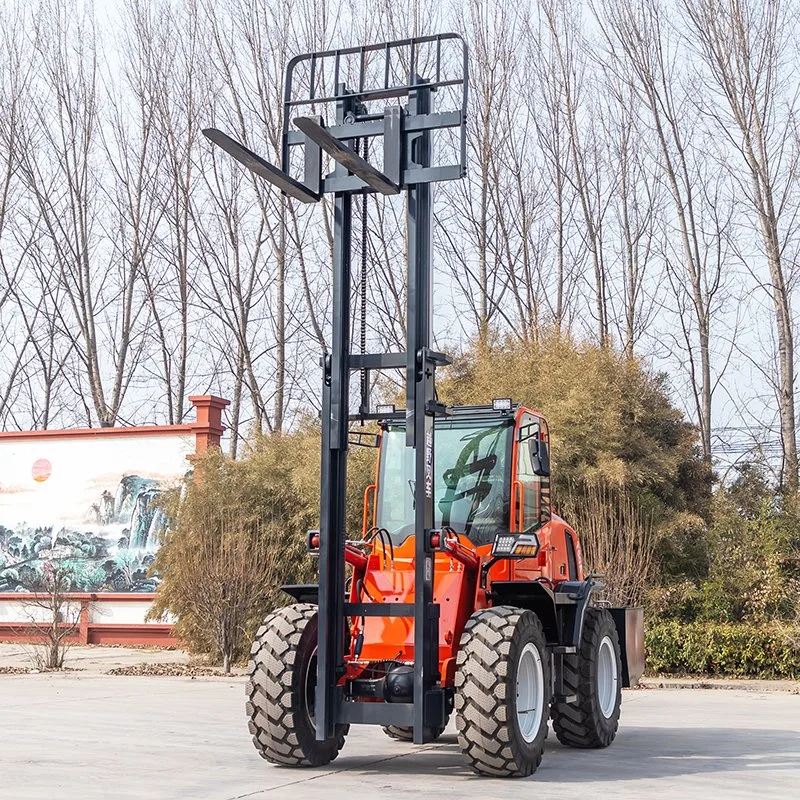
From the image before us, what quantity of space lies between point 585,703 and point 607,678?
81 cm

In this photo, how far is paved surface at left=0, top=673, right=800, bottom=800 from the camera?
7.94 metres

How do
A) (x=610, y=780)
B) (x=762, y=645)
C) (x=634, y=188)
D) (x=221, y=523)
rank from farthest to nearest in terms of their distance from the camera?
(x=634, y=188) → (x=221, y=523) → (x=762, y=645) → (x=610, y=780)

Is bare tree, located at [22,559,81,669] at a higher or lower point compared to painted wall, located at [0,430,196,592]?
lower

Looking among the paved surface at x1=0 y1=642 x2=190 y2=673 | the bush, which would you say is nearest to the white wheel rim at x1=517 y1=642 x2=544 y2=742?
the bush

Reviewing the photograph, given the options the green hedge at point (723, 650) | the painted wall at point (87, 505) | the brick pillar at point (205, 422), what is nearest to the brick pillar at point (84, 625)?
the painted wall at point (87, 505)

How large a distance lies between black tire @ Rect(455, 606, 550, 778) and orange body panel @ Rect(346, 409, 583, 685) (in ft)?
1.51

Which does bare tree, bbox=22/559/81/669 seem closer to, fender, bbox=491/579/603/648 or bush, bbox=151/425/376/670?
bush, bbox=151/425/376/670

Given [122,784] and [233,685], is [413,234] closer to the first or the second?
[122,784]

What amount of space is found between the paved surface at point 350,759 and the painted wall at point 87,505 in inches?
360

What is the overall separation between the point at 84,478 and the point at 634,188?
13.7 meters

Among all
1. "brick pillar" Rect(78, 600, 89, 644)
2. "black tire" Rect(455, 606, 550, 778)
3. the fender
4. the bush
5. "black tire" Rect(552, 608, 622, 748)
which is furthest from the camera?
"brick pillar" Rect(78, 600, 89, 644)

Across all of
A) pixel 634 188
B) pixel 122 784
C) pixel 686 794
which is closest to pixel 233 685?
pixel 122 784

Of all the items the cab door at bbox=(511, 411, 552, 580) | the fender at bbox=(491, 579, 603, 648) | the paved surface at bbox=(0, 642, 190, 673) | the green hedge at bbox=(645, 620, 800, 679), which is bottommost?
the paved surface at bbox=(0, 642, 190, 673)

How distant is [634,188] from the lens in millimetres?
27875
